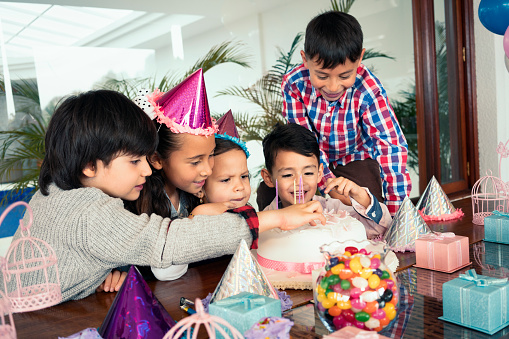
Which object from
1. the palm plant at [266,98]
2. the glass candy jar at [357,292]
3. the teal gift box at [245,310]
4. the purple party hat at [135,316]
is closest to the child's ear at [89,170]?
the purple party hat at [135,316]

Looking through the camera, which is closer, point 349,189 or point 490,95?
point 349,189

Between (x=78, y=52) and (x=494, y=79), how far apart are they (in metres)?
2.82

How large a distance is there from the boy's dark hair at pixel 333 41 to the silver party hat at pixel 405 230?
579 millimetres

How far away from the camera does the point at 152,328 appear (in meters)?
0.85

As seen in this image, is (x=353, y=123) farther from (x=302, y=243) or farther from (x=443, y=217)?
(x=302, y=243)

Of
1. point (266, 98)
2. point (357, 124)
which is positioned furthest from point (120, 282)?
point (266, 98)

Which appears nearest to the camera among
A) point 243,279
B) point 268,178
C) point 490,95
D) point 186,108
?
point 243,279

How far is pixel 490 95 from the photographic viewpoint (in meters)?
3.67

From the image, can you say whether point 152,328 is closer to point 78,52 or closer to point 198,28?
point 78,52

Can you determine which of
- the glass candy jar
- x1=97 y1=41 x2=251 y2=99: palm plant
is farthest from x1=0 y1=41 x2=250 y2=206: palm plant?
the glass candy jar

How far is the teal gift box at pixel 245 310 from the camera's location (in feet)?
2.55

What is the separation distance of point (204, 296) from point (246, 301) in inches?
12.4

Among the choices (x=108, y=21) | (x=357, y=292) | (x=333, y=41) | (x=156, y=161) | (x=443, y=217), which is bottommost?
(x=443, y=217)

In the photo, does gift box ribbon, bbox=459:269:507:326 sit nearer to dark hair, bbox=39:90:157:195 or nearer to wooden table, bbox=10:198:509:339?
wooden table, bbox=10:198:509:339
